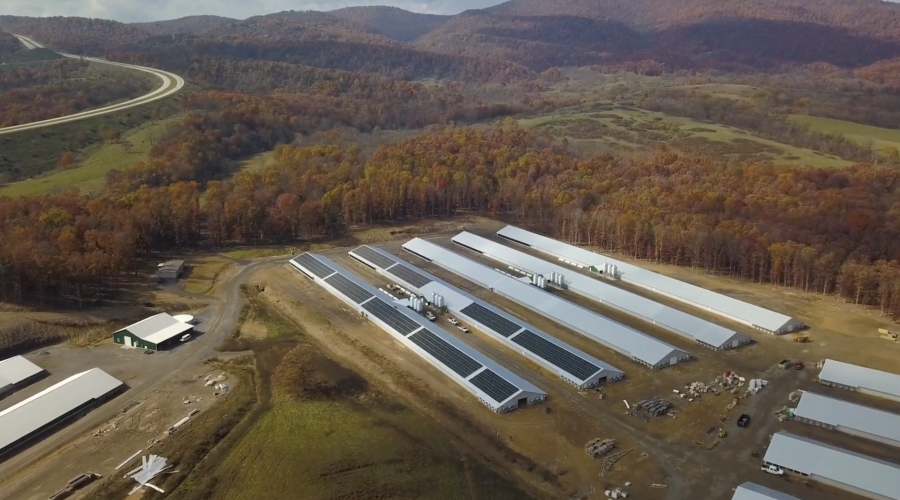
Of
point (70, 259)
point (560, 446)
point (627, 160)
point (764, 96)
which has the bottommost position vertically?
point (560, 446)

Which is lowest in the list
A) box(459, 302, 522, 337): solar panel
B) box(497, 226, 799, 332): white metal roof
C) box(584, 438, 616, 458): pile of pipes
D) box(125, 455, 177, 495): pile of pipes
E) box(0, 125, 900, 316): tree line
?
box(125, 455, 177, 495): pile of pipes

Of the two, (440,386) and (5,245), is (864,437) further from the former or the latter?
(5,245)

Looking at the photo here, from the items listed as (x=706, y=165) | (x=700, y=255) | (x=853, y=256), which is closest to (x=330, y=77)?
(x=706, y=165)

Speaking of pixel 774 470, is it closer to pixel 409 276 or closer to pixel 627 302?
pixel 627 302

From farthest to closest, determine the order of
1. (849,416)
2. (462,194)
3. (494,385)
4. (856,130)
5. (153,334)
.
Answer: (856,130) → (462,194) → (153,334) → (494,385) → (849,416)

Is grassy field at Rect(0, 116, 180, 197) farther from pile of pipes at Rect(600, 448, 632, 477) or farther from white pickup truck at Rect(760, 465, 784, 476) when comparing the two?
white pickup truck at Rect(760, 465, 784, 476)

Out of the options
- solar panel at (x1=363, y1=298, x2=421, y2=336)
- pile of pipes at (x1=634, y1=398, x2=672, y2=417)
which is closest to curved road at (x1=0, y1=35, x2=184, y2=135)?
solar panel at (x1=363, y1=298, x2=421, y2=336)

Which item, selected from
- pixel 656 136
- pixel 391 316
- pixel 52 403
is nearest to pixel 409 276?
pixel 391 316
